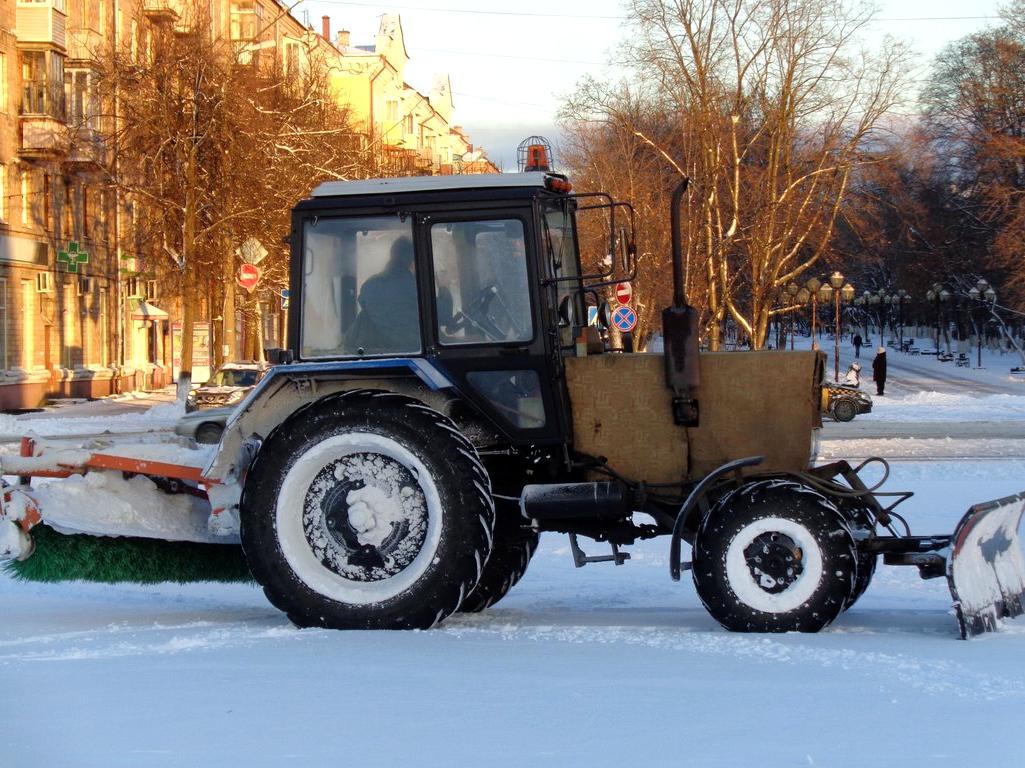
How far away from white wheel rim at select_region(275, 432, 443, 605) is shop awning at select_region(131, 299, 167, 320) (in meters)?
42.1

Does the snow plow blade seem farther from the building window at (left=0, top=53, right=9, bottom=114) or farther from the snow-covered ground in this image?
the building window at (left=0, top=53, right=9, bottom=114)

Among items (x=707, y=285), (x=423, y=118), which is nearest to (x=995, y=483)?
(x=707, y=285)

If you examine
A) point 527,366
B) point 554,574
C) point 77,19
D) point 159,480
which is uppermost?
point 77,19

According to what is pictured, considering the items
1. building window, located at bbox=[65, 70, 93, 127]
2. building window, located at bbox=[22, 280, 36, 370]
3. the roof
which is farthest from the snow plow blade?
building window, located at bbox=[65, 70, 93, 127]

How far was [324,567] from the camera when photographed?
766cm

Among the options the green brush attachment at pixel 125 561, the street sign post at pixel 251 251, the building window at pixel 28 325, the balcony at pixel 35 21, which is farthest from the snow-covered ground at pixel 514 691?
the balcony at pixel 35 21

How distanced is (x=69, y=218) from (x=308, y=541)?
37.5m

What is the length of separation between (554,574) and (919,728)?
5447 mm

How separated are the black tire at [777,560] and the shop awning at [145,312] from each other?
43.1 meters

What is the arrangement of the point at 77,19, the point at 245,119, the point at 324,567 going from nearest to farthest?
1. the point at 324,567
2. the point at 245,119
3. the point at 77,19

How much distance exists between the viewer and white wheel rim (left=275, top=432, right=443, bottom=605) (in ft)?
24.4

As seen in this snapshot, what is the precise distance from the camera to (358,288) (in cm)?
797

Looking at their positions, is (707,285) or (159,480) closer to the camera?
(159,480)

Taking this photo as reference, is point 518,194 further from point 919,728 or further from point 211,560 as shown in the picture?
point 919,728
